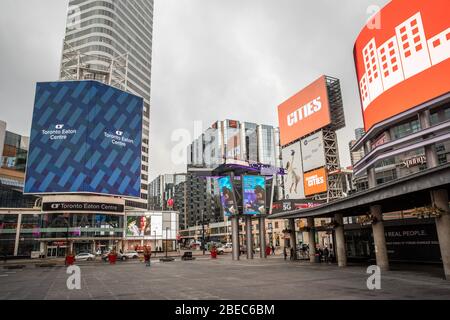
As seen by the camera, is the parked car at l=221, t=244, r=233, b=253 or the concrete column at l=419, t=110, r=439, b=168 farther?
the parked car at l=221, t=244, r=233, b=253

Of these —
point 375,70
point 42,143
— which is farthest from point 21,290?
point 42,143

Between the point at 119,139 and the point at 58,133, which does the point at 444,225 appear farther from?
the point at 58,133

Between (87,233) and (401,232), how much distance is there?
6234 centimetres

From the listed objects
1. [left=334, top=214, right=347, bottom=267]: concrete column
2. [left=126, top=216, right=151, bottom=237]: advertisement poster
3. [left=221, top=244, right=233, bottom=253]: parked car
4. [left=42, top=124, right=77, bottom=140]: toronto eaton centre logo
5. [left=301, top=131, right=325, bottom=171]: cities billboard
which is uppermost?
[left=42, top=124, right=77, bottom=140]: toronto eaton centre logo

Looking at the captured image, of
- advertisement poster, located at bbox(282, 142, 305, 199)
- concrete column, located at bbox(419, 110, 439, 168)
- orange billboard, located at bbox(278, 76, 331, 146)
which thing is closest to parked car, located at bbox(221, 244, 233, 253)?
advertisement poster, located at bbox(282, 142, 305, 199)

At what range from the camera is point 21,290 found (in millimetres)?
17078

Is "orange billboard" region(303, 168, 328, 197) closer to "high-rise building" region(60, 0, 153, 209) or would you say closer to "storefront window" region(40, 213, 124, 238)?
"storefront window" region(40, 213, 124, 238)

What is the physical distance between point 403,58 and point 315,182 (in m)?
34.0

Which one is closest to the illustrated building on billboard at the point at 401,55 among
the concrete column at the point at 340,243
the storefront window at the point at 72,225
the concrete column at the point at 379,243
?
the concrete column at the point at 379,243

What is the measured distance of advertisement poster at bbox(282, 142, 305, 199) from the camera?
68.4m

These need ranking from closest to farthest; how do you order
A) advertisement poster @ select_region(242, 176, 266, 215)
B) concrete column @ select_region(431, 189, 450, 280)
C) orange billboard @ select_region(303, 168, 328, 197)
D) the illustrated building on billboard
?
concrete column @ select_region(431, 189, 450, 280) → the illustrated building on billboard → advertisement poster @ select_region(242, 176, 266, 215) → orange billboard @ select_region(303, 168, 328, 197)

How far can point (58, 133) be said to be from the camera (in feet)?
200

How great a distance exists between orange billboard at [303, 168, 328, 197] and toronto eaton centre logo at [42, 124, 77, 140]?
46.8 m
